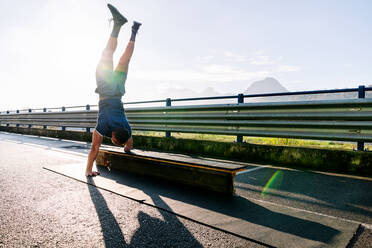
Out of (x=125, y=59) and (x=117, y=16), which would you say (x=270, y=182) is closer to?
(x=125, y=59)

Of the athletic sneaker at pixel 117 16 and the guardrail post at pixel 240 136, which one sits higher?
the athletic sneaker at pixel 117 16

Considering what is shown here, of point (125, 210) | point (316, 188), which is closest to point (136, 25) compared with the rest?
point (125, 210)

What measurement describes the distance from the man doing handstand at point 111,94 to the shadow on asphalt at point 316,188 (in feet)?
7.28

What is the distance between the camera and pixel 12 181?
459cm

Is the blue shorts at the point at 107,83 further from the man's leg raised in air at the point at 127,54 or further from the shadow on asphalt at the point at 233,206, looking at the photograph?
the shadow on asphalt at the point at 233,206

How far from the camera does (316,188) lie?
415 cm

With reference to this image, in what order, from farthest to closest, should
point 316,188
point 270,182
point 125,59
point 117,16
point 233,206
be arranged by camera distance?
point 125,59, point 117,16, point 270,182, point 316,188, point 233,206

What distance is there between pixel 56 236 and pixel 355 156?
5270 millimetres

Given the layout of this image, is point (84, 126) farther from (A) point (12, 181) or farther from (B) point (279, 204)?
(B) point (279, 204)

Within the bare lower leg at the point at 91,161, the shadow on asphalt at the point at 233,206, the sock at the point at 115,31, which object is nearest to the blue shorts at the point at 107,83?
the sock at the point at 115,31

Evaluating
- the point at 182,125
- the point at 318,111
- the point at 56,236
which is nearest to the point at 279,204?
the point at 56,236

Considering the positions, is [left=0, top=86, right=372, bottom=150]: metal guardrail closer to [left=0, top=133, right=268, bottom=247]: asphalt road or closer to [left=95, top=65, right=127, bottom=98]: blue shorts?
[left=95, top=65, right=127, bottom=98]: blue shorts

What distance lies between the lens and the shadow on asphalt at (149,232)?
7.63 feet

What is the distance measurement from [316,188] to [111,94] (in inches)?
145
